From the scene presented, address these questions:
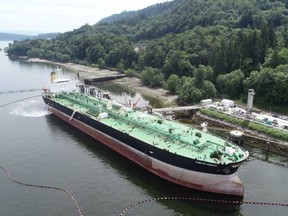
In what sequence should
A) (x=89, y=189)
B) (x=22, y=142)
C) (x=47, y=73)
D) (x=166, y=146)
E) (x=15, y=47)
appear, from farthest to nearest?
(x=15, y=47), (x=47, y=73), (x=22, y=142), (x=166, y=146), (x=89, y=189)


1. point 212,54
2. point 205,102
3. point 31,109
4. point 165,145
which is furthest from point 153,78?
point 165,145

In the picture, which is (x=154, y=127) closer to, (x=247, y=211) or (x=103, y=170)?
(x=103, y=170)

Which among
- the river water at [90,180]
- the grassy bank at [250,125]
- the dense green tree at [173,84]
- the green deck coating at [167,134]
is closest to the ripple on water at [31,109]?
the river water at [90,180]

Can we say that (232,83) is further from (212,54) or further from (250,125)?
(250,125)

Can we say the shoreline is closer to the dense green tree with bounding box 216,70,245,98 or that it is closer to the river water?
the dense green tree with bounding box 216,70,245,98

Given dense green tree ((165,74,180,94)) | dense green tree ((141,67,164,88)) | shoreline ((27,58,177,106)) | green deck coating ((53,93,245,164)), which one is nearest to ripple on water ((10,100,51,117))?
green deck coating ((53,93,245,164))

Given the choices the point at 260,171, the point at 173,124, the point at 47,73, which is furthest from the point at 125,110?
the point at 47,73

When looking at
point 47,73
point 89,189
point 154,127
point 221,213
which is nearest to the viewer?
point 221,213
